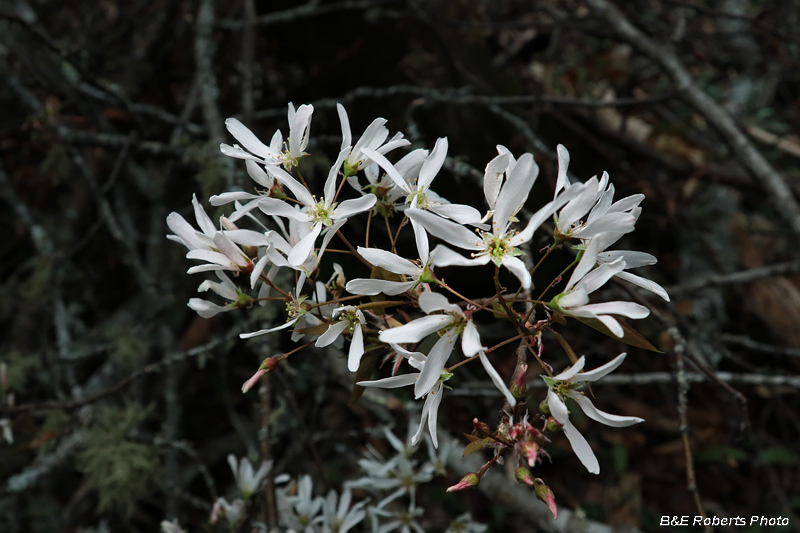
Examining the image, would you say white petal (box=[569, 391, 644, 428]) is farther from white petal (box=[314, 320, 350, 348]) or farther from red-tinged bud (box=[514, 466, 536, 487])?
white petal (box=[314, 320, 350, 348])

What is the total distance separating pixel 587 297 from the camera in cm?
79

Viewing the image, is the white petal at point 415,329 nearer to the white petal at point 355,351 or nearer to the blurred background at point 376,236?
the white petal at point 355,351

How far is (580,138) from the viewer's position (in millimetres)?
2842

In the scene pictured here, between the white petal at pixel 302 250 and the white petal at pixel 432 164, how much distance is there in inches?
8.5

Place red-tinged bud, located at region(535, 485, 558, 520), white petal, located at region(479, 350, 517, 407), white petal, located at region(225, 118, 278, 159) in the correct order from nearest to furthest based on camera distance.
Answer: white petal, located at region(479, 350, 517, 407), red-tinged bud, located at region(535, 485, 558, 520), white petal, located at region(225, 118, 278, 159)

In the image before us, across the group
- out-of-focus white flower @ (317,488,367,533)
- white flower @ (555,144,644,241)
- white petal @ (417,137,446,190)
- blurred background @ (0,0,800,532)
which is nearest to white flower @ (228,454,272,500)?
out-of-focus white flower @ (317,488,367,533)

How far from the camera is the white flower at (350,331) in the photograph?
88 centimetres

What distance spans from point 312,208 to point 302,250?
0.41ft

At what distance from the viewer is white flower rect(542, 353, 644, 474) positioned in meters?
0.78

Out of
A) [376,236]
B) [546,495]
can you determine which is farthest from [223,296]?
[376,236]

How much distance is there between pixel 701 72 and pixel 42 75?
391 centimetres

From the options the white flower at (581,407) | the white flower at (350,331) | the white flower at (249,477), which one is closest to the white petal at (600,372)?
the white flower at (581,407)

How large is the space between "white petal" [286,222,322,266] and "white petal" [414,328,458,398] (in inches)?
10.1

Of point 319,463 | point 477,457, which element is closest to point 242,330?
point 319,463
